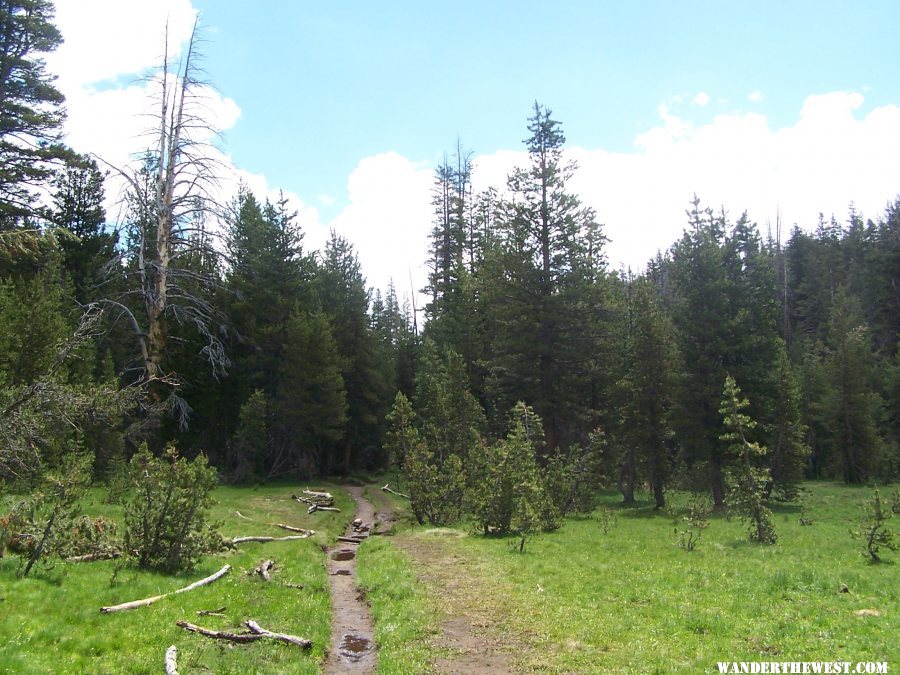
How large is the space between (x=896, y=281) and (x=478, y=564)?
64.2 metres

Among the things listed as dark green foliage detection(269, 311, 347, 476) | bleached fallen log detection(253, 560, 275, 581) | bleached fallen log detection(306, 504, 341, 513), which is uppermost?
dark green foliage detection(269, 311, 347, 476)

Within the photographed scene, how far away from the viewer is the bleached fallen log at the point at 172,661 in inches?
326

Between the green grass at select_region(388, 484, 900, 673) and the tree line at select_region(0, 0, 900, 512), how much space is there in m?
4.48

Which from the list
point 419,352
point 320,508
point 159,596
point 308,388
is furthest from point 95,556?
point 419,352

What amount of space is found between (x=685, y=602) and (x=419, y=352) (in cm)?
5123

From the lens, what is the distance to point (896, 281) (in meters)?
59.2

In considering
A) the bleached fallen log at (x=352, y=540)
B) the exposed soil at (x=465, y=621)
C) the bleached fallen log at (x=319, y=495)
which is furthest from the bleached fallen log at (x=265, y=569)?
the bleached fallen log at (x=319, y=495)

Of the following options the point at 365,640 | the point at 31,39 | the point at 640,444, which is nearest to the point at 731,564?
the point at 365,640

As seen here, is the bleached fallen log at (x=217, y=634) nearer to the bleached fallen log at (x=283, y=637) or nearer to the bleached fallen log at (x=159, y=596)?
the bleached fallen log at (x=283, y=637)

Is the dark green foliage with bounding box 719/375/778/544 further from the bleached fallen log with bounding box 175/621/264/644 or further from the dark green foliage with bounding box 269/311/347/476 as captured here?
the dark green foliage with bounding box 269/311/347/476

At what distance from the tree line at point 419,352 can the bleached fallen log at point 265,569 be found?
18.4ft

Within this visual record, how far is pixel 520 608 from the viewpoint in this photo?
12.1 metres

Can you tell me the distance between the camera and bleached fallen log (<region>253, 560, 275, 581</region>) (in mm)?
15005

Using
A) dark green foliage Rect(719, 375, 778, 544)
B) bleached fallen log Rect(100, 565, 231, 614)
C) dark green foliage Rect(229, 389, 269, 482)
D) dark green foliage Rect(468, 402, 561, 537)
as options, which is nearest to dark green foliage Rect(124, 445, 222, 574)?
bleached fallen log Rect(100, 565, 231, 614)
